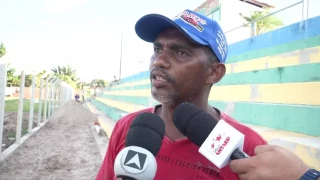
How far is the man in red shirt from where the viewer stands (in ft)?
3.88

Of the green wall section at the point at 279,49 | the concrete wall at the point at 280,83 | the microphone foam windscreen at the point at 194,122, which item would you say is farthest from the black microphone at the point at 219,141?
the green wall section at the point at 279,49

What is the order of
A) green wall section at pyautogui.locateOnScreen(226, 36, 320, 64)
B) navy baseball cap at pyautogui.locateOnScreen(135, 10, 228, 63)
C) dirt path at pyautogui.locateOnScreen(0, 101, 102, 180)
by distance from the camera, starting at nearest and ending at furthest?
1. navy baseball cap at pyautogui.locateOnScreen(135, 10, 228, 63)
2. green wall section at pyautogui.locateOnScreen(226, 36, 320, 64)
3. dirt path at pyautogui.locateOnScreen(0, 101, 102, 180)

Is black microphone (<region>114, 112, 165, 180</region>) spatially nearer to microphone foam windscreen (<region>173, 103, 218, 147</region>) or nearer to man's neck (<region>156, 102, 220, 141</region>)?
microphone foam windscreen (<region>173, 103, 218, 147</region>)

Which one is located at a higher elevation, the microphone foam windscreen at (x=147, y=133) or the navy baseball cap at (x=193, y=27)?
the navy baseball cap at (x=193, y=27)

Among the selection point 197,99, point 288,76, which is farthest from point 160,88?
point 288,76

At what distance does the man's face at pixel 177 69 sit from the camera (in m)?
1.29

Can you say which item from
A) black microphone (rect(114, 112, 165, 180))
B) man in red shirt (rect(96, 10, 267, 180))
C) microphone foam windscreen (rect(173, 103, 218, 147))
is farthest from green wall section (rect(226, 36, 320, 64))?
black microphone (rect(114, 112, 165, 180))

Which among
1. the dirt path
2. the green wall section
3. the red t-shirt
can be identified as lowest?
the dirt path

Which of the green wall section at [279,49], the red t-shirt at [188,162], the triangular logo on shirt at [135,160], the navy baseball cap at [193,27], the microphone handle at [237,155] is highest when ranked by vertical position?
the green wall section at [279,49]

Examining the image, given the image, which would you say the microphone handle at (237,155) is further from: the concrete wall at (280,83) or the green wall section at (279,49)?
the green wall section at (279,49)

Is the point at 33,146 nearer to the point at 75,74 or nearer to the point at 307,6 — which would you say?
the point at 307,6

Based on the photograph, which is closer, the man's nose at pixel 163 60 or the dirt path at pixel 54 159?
the man's nose at pixel 163 60

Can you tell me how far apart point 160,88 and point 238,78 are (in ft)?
10.4

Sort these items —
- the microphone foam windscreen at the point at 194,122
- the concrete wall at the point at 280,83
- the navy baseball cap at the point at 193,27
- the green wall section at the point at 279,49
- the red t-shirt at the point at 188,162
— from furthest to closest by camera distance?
the green wall section at the point at 279,49
the concrete wall at the point at 280,83
the navy baseball cap at the point at 193,27
the red t-shirt at the point at 188,162
the microphone foam windscreen at the point at 194,122
